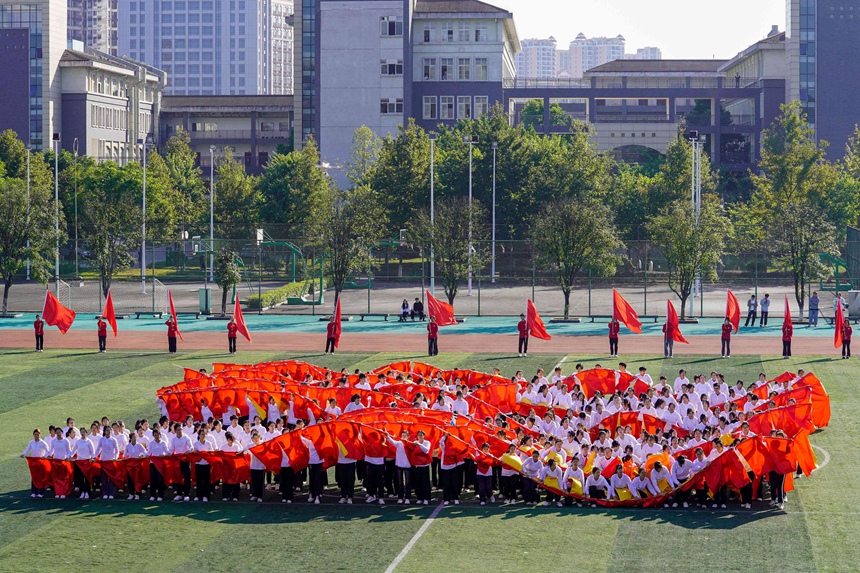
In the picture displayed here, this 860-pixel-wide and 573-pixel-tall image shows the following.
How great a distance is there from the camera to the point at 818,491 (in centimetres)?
2320

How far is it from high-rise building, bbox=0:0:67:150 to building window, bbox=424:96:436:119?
37357 millimetres

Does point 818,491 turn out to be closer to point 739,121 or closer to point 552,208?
point 552,208

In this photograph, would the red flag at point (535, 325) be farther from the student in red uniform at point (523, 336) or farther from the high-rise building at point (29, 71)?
the high-rise building at point (29, 71)

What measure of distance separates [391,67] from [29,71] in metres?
37.3

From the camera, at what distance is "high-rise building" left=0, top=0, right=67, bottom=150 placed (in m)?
115

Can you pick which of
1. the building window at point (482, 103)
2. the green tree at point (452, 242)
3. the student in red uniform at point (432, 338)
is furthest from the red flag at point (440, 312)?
the building window at point (482, 103)

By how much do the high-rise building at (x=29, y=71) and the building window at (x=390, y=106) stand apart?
3377 centimetres

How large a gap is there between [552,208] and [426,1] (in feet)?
183

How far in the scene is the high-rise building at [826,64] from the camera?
357 ft

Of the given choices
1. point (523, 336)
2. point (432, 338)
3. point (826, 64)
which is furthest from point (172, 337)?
point (826, 64)

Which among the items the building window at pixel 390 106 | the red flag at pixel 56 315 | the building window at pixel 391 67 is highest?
the building window at pixel 391 67

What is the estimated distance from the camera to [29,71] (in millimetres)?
115438

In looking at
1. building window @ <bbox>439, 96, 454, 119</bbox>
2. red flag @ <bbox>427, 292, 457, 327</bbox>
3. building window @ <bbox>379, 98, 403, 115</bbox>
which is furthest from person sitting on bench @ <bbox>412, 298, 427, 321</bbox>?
building window @ <bbox>439, 96, 454, 119</bbox>

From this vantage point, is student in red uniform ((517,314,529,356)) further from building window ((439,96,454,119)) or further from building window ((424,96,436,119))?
building window ((424,96,436,119))
